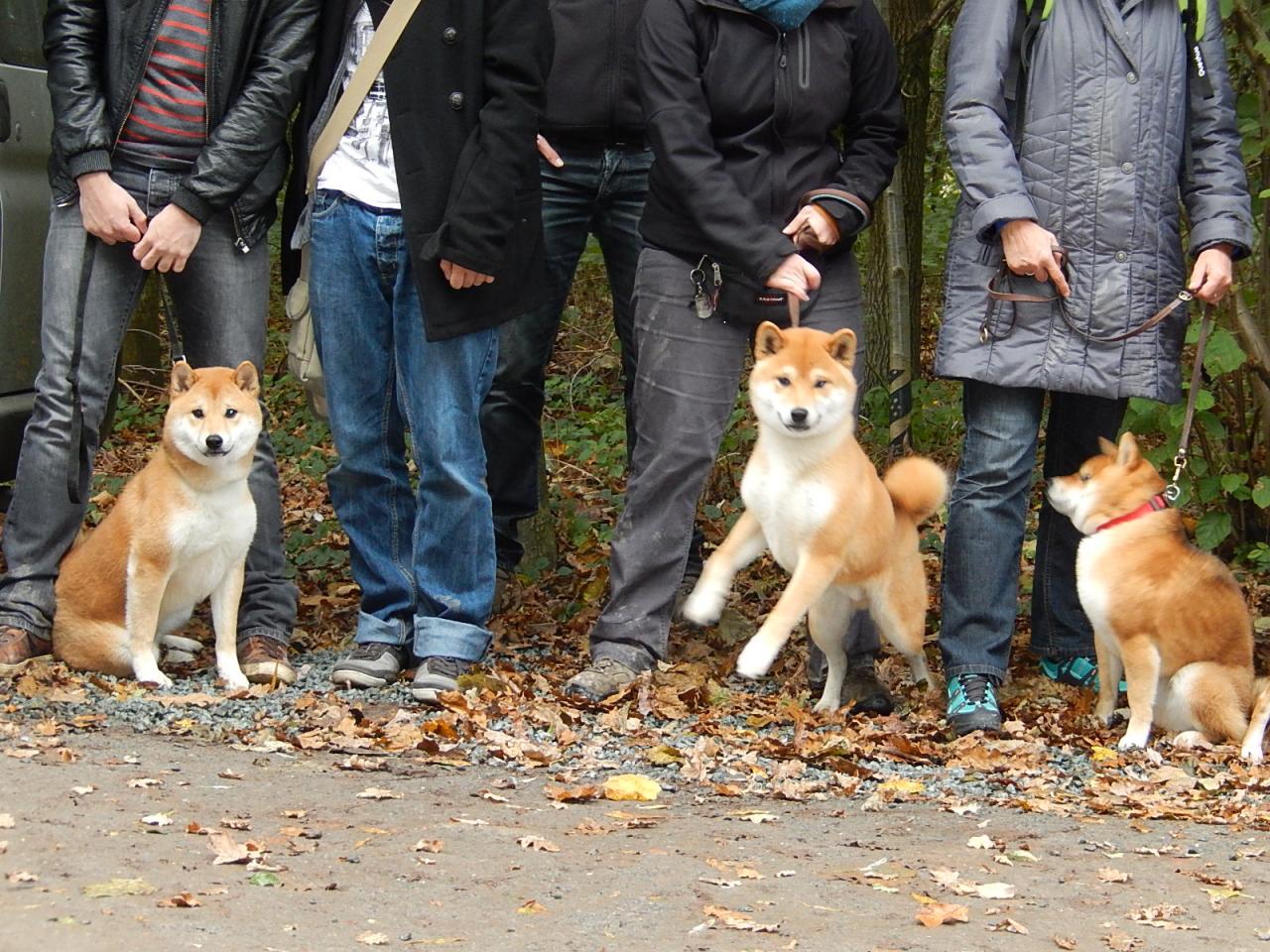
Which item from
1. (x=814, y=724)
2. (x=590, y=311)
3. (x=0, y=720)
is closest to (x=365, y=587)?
(x=0, y=720)

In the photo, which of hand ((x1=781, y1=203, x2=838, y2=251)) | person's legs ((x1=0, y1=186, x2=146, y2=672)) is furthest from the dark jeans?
hand ((x1=781, y1=203, x2=838, y2=251))

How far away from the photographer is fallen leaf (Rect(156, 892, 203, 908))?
10.2 ft

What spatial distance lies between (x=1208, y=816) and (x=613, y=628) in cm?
185

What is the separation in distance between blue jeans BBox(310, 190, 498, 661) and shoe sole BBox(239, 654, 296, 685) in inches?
10.4

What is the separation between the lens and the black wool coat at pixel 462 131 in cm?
470

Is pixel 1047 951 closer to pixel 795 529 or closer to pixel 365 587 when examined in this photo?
pixel 795 529

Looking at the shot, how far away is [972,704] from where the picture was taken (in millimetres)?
4871

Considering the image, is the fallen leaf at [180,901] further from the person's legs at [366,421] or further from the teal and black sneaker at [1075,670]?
the teal and black sneaker at [1075,670]

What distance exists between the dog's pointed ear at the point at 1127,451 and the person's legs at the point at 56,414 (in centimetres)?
316

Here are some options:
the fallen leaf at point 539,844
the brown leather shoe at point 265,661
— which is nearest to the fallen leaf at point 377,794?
the fallen leaf at point 539,844

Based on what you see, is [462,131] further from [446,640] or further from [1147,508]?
[1147,508]

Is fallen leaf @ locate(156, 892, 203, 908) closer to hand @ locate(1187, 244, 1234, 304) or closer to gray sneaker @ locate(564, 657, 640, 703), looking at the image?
gray sneaker @ locate(564, 657, 640, 703)

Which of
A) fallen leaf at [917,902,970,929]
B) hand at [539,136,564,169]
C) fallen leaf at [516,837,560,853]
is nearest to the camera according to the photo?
fallen leaf at [917,902,970,929]

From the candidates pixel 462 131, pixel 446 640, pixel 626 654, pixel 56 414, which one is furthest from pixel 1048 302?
pixel 56 414
